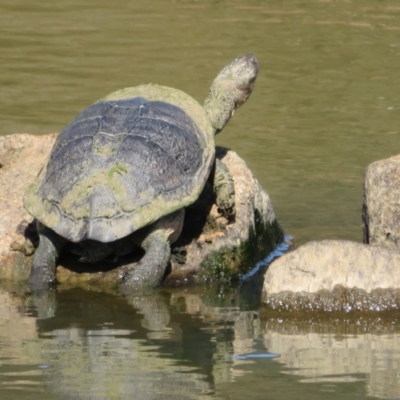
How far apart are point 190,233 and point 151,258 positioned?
601 millimetres

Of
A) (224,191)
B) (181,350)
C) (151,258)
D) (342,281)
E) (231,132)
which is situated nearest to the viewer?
(181,350)

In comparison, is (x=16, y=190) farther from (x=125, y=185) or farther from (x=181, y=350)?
(x=181, y=350)

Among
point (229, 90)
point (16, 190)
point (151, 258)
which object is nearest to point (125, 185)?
point (151, 258)

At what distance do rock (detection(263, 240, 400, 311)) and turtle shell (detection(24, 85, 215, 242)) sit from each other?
1010mm

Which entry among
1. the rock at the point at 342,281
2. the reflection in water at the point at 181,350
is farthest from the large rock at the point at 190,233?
the rock at the point at 342,281

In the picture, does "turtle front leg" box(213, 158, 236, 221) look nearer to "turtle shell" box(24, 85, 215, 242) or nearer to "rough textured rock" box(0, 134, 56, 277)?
"turtle shell" box(24, 85, 215, 242)

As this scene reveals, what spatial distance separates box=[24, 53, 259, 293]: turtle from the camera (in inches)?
276

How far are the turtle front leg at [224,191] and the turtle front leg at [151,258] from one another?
401 mm

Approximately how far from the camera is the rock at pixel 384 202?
23.8 feet

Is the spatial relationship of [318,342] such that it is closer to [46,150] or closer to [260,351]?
[260,351]

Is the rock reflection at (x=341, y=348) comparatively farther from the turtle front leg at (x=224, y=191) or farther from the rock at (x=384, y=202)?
the turtle front leg at (x=224, y=191)

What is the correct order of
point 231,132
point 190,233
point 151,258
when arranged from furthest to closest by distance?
point 231,132, point 190,233, point 151,258

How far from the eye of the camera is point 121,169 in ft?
23.5

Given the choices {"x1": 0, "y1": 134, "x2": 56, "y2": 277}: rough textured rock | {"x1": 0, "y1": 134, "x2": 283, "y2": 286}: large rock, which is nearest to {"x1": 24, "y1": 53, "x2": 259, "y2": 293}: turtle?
{"x1": 0, "y1": 134, "x2": 283, "y2": 286}: large rock
